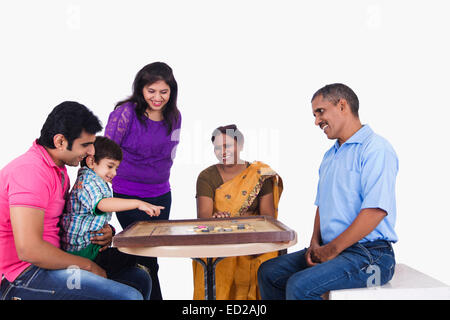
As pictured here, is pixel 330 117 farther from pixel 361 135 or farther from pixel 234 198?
pixel 234 198

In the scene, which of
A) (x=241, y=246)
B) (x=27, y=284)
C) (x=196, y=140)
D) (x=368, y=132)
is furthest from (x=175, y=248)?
(x=196, y=140)

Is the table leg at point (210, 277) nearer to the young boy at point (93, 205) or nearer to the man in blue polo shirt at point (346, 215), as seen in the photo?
the man in blue polo shirt at point (346, 215)

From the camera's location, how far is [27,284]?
6.29 feet

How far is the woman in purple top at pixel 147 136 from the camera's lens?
119 inches

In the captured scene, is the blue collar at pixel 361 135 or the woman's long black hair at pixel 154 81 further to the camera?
the woman's long black hair at pixel 154 81

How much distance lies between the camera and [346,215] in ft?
7.47

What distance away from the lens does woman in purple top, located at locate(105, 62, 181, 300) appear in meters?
3.04

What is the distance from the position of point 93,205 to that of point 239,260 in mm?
1316

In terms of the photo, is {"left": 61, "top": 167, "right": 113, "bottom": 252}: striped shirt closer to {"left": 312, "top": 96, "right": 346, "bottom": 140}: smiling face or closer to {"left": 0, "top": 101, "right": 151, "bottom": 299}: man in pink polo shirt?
{"left": 0, "top": 101, "right": 151, "bottom": 299}: man in pink polo shirt

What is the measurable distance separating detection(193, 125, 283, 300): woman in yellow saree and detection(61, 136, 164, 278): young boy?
35.7 inches

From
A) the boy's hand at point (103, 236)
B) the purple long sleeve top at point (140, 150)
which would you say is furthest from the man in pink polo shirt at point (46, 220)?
the purple long sleeve top at point (140, 150)

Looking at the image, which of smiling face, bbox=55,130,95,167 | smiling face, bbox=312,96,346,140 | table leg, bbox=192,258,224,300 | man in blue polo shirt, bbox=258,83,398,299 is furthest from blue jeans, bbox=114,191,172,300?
smiling face, bbox=312,96,346,140

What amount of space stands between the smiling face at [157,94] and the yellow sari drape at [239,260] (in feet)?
2.36
